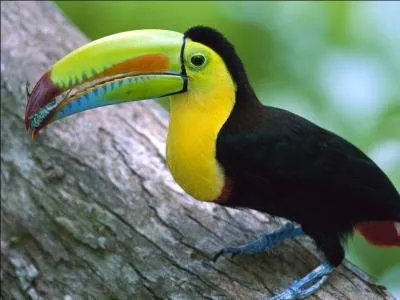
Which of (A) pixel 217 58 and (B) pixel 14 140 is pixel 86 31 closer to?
(B) pixel 14 140

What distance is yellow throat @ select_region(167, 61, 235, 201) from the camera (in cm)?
256

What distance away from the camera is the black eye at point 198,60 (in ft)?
8.39

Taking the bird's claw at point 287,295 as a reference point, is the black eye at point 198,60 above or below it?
above

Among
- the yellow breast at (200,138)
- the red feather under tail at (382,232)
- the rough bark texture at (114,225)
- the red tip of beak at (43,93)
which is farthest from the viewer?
the red feather under tail at (382,232)

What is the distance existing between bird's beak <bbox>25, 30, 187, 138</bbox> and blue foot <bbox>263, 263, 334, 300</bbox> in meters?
0.78

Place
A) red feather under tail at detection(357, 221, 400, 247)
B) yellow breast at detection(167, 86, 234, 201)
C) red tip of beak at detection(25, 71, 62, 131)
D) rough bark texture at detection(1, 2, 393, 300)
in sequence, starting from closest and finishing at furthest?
red tip of beak at detection(25, 71, 62, 131)
yellow breast at detection(167, 86, 234, 201)
rough bark texture at detection(1, 2, 393, 300)
red feather under tail at detection(357, 221, 400, 247)

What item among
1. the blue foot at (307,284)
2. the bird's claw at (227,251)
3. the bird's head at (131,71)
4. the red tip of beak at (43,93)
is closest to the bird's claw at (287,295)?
the blue foot at (307,284)

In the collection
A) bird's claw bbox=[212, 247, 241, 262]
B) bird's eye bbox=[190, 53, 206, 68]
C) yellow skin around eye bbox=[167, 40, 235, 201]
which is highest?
bird's eye bbox=[190, 53, 206, 68]

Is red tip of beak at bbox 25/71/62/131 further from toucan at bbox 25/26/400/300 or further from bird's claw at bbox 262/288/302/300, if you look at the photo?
bird's claw at bbox 262/288/302/300

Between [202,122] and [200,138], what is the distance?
6cm

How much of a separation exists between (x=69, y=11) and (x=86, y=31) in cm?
20

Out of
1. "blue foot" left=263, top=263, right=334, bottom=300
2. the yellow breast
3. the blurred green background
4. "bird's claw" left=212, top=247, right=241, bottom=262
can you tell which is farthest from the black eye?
the blurred green background

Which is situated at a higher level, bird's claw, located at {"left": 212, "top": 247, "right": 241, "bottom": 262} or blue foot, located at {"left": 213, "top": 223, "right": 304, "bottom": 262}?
blue foot, located at {"left": 213, "top": 223, "right": 304, "bottom": 262}

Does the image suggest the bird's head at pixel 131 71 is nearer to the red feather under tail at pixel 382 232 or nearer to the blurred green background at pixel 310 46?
the red feather under tail at pixel 382 232
